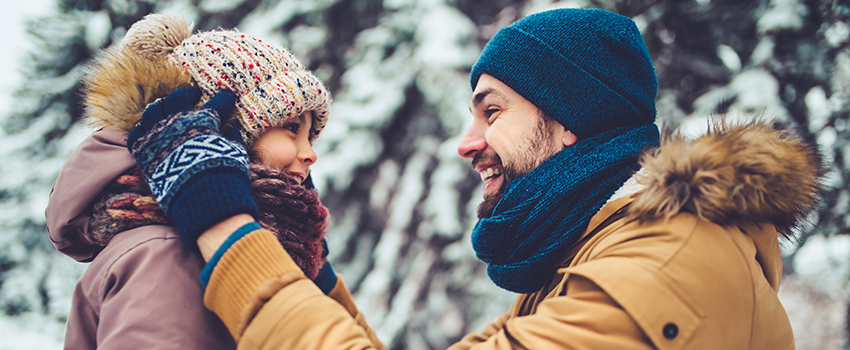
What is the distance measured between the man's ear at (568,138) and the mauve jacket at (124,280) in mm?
1374

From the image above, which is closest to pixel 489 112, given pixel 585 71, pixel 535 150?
pixel 535 150

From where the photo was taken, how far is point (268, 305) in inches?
42.1

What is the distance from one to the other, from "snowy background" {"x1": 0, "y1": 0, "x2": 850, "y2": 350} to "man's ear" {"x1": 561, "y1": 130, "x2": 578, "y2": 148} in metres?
1.24

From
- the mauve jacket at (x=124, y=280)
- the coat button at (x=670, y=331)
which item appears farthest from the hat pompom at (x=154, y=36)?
the coat button at (x=670, y=331)

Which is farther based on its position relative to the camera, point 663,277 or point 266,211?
point 266,211

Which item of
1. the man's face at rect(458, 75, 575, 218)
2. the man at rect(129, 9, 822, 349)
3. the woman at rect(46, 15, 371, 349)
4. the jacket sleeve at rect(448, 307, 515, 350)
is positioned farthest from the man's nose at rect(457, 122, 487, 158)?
the jacket sleeve at rect(448, 307, 515, 350)

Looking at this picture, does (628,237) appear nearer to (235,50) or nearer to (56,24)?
(235,50)

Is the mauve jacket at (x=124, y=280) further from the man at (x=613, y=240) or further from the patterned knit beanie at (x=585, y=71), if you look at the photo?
the patterned knit beanie at (x=585, y=71)

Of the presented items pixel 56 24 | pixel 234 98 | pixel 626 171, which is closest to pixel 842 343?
pixel 626 171

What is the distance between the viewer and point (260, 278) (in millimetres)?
1074

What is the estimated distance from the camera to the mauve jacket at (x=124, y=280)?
1055 millimetres

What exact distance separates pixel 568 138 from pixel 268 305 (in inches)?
49.5

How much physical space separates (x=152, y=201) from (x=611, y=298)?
4.33 feet

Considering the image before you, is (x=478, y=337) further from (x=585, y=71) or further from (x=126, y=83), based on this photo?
(x=126, y=83)
